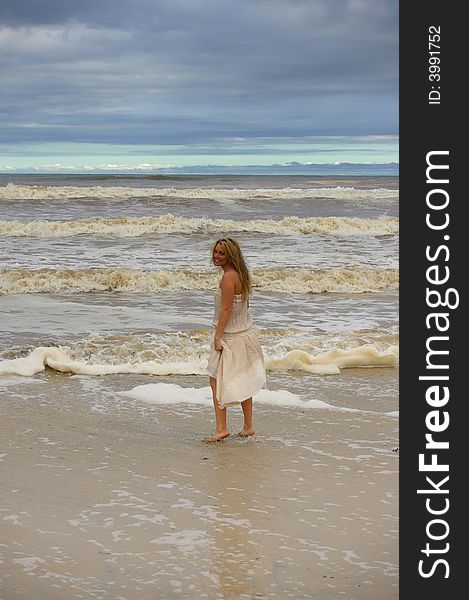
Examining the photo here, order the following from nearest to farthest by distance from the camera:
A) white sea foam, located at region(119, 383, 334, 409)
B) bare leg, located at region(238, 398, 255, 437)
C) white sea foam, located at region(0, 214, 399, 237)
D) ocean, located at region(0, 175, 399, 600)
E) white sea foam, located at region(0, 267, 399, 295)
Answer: ocean, located at region(0, 175, 399, 600) < bare leg, located at region(238, 398, 255, 437) < white sea foam, located at region(119, 383, 334, 409) < white sea foam, located at region(0, 267, 399, 295) < white sea foam, located at region(0, 214, 399, 237)

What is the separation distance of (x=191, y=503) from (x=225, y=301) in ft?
6.20

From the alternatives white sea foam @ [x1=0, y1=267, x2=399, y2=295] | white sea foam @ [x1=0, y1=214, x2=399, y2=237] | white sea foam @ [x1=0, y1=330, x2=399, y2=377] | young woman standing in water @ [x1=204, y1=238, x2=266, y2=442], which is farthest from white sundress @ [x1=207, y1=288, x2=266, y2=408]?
white sea foam @ [x1=0, y1=214, x2=399, y2=237]

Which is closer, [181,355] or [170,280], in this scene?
[181,355]

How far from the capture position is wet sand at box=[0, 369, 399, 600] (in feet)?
13.7

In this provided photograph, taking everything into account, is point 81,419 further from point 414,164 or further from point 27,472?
point 414,164

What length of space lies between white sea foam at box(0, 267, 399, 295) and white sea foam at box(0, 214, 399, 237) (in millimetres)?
8818

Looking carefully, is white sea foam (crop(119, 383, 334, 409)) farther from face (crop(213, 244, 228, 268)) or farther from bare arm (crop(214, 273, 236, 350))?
face (crop(213, 244, 228, 268))

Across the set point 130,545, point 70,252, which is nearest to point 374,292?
point 70,252

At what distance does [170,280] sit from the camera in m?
16.6

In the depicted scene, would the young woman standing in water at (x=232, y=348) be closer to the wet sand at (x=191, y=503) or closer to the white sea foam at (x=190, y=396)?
the wet sand at (x=191, y=503)

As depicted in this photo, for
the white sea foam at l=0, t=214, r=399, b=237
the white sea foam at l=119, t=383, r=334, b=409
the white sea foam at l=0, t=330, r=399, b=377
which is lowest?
the white sea foam at l=119, t=383, r=334, b=409

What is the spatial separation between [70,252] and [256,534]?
696 inches

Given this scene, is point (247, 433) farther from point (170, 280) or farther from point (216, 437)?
point (170, 280)

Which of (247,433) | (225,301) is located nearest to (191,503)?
(247,433)
